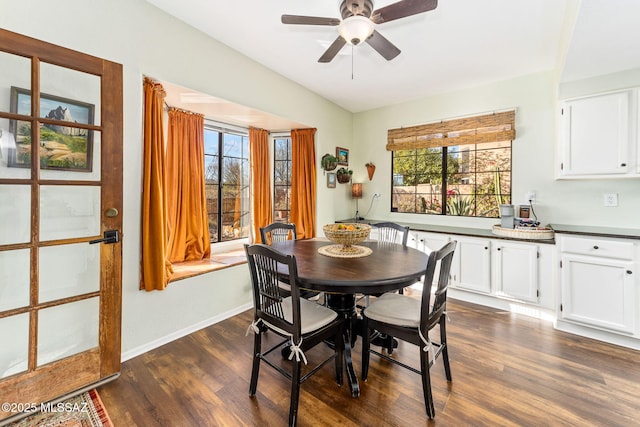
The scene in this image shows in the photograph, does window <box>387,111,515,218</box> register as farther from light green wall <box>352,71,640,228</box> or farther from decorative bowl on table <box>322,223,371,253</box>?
decorative bowl on table <box>322,223,371,253</box>

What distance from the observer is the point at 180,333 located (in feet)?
8.09

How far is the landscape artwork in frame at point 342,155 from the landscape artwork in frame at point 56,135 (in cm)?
313

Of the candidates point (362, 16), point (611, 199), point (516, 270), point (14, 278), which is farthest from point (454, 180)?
point (14, 278)

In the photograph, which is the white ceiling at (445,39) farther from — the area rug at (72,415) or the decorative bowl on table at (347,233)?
the area rug at (72,415)

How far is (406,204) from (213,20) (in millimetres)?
3347

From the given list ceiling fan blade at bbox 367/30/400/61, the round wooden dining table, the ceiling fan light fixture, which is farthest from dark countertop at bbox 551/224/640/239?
the ceiling fan light fixture

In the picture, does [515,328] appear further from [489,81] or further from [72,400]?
[72,400]

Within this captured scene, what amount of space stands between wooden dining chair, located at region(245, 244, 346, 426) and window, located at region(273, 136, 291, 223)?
92.5 inches

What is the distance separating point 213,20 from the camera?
7.75 ft

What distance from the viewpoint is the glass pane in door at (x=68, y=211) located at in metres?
1.68

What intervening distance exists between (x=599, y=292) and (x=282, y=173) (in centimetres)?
363

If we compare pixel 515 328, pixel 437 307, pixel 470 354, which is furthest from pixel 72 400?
pixel 515 328

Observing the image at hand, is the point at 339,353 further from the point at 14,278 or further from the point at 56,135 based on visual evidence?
the point at 56,135

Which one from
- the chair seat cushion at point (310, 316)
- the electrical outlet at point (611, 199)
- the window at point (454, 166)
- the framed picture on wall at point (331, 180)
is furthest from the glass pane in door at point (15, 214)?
the electrical outlet at point (611, 199)
